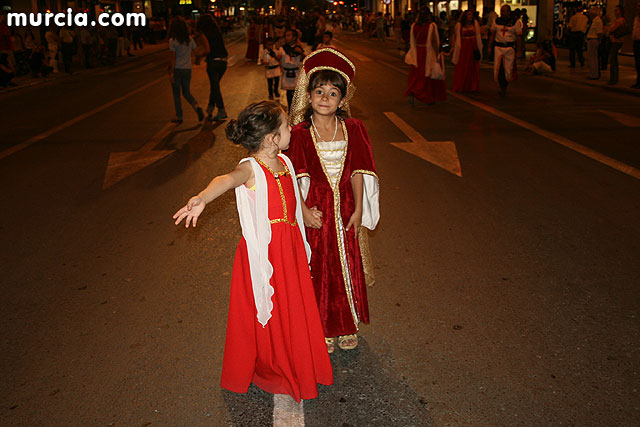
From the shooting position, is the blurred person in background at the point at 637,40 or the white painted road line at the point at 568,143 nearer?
the white painted road line at the point at 568,143

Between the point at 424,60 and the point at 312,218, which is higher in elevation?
the point at 424,60

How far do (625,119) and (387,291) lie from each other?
887 centimetres

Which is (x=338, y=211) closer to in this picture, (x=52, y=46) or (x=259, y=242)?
(x=259, y=242)

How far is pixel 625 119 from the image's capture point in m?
11.6

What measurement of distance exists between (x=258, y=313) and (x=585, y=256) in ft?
10.3

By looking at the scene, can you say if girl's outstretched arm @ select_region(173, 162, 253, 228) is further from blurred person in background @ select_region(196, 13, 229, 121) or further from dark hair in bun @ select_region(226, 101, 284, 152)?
blurred person in background @ select_region(196, 13, 229, 121)

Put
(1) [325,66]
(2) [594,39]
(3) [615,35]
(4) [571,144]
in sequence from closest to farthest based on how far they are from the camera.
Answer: (1) [325,66] → (4) [571,144] → (3) [615,35] → (2) [594,39]

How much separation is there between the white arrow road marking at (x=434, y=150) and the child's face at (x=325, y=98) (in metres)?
4.71

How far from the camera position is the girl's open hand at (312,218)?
135 inches

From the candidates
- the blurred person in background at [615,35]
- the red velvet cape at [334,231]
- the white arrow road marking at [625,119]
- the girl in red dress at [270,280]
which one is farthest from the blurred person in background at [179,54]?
the blurred person in background at [615,35]

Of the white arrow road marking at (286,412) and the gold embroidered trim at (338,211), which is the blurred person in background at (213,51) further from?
the white arrow road marking at (286,412)

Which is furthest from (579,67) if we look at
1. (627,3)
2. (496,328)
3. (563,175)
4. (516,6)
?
(496,328)

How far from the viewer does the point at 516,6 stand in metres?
Result: 32.0

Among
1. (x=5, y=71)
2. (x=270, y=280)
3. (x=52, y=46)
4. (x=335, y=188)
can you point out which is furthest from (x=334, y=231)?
(x=52, y=46)
